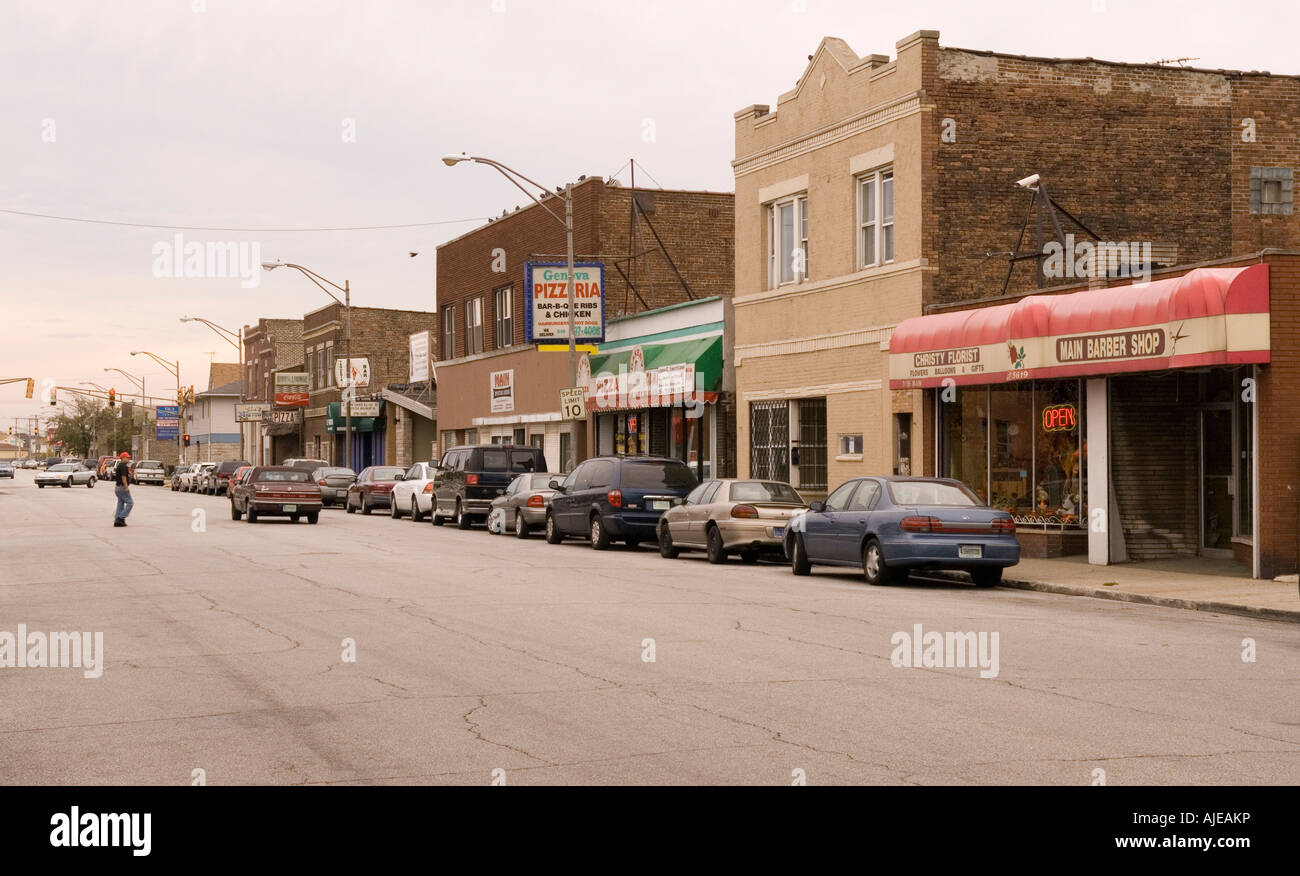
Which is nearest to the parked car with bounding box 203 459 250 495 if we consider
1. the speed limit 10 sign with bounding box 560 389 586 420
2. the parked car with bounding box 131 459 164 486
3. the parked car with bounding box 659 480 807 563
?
the parked car with bounding box 131 459 164 486

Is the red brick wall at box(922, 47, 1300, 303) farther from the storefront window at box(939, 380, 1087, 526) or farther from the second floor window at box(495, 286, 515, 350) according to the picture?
the second floor window at box(495, 286, 515, 350)

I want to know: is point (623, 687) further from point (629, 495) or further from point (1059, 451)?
point (629, 495)

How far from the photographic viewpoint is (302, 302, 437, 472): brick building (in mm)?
69812

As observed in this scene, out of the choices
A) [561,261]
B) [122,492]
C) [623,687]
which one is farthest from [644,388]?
[623,687]

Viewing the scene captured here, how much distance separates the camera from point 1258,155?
1186 inches

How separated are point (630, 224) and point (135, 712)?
35.9m

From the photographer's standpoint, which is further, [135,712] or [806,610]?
[806,610]

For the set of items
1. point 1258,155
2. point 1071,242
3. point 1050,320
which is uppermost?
point 1258,155

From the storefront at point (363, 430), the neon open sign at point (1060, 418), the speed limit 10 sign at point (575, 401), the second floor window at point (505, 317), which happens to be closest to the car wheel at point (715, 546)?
the neon open sign at point (1060, 418)

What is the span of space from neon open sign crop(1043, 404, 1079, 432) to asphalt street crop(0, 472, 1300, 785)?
5.01 meters

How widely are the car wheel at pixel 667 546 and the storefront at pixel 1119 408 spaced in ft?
17.2
